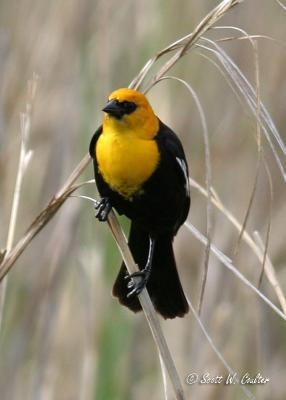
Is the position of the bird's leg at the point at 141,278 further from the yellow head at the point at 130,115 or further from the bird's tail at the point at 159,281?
the yellow head at the point at 130,115

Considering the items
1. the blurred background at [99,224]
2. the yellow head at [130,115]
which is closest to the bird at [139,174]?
the yellow head at [130,115]

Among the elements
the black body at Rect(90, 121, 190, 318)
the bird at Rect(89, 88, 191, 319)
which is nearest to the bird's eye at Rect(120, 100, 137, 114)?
the bird at Rect(89, 88, 191, 319)

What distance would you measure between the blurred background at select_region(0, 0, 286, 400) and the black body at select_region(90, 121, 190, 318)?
11 centimetres

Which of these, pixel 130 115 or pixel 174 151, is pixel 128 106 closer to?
pixel 130 115

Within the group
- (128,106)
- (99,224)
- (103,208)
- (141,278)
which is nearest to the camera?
(128,106)

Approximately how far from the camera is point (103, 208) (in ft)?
5.40

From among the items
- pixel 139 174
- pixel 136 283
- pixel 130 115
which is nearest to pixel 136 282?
pixel 136 283

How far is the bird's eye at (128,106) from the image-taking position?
152cm

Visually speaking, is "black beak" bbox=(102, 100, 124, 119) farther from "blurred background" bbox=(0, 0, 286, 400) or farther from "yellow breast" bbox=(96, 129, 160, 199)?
"blurred background" bbox=(0, 0, 286, 400)

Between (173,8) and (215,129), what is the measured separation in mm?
385

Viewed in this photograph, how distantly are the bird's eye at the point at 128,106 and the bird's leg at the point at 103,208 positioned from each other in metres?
0.21

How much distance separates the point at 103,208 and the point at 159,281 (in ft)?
0.97

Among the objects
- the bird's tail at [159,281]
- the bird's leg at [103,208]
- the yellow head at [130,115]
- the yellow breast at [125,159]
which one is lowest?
the bird's tail at [159,281]

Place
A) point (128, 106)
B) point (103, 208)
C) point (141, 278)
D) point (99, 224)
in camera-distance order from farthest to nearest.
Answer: point (99, 224) → point (141, 278) → point (103, 208) → point (128, 106)
